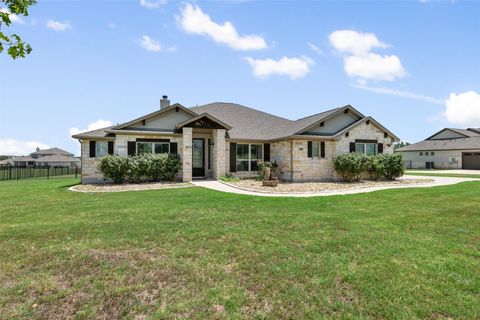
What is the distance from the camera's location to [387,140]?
62.8 feet

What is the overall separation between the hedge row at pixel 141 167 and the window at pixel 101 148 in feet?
5.45

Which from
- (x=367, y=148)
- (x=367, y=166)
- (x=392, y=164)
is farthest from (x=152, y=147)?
(x=392, y=164)

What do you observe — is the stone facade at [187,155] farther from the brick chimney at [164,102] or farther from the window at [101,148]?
the window at [101,148]

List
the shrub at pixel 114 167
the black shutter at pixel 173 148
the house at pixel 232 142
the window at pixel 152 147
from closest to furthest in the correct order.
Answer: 1. the shrub at pixel 114 167
2. the house at pixel 232 142
3. the window at pixel 152 147
4. the black shutter at pixel 173 148

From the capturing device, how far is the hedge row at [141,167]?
14.8 m

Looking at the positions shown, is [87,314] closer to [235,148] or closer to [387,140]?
[235,148]

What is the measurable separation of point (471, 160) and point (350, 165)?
27.4m

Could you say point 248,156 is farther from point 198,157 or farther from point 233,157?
point 198,157

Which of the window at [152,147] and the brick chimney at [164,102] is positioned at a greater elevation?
the brick chimney at [164,102]

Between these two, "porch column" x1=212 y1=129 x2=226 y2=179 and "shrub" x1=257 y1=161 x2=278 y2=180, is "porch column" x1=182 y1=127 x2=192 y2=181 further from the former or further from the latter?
"shrub" x1=257 y1=161 x2=278 y2=180

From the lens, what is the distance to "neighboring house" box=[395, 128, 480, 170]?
110 feet

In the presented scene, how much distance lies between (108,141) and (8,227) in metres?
10.6

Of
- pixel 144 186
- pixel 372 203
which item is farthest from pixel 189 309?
pixel 144 186

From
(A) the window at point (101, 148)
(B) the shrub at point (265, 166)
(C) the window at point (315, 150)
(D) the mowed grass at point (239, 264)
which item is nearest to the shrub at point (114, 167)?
(A) the window at point (101, 148)
